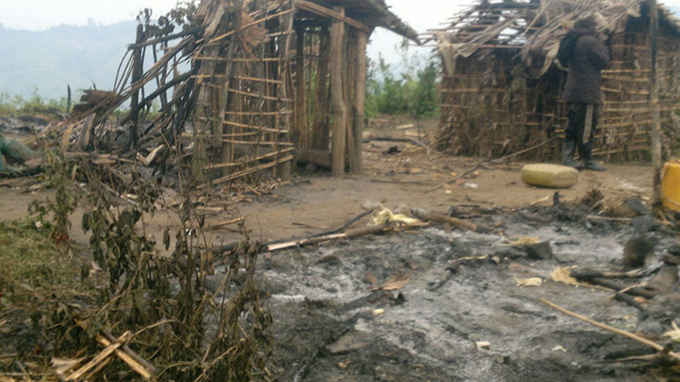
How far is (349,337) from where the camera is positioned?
3619 mm

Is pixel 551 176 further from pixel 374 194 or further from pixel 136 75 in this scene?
pixel 136 75

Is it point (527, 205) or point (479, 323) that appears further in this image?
point (527, 205)

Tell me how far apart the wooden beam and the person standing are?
3099 millimetres

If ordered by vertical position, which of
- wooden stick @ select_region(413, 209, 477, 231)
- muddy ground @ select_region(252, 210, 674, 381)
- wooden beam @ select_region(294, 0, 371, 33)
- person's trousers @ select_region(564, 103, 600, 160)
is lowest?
muddy ground @ select_region(252, 210, 674, 381)

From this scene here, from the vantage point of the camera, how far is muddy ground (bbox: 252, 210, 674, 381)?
3250mm

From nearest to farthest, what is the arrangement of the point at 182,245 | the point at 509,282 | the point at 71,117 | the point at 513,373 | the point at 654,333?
1. the point at 182,245
2. the point at 513,373
3. the point at 654,333
4. the point at 509,282
5. the point at 71,117

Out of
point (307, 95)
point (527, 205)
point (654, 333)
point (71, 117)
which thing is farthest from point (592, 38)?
point (71, 117)

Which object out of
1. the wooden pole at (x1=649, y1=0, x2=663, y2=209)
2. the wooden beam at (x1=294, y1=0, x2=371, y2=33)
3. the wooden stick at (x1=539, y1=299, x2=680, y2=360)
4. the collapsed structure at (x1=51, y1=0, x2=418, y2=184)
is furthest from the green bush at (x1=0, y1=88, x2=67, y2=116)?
the wooden stick at (x1=539, y1=299, x2=680, y2=360)

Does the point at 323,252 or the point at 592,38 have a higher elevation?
the point at 592,38

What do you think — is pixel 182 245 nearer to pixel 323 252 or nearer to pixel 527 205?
pixel 323 252

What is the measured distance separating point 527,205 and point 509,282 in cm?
283

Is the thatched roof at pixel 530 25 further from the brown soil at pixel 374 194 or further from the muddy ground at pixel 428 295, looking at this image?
the muddy ground at pixel 428 295

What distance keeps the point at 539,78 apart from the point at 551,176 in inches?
131

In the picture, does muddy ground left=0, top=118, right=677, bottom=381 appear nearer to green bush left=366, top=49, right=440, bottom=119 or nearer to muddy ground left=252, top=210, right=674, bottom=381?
muddy ground left=252, top=210, right=674, bottom=381
